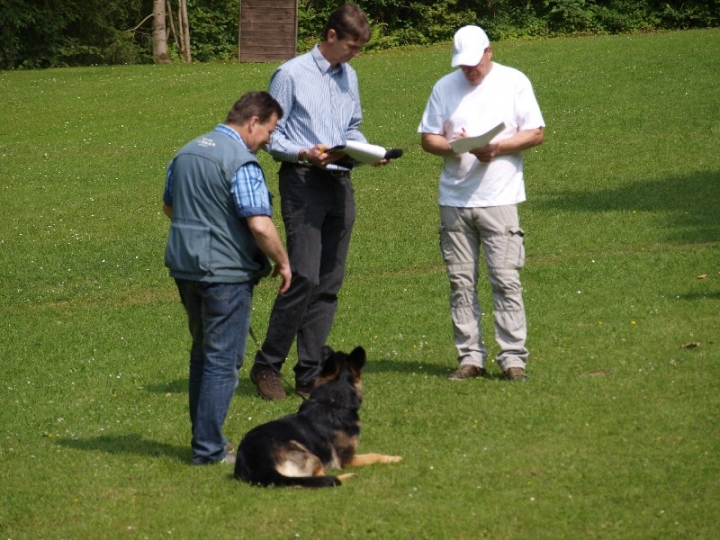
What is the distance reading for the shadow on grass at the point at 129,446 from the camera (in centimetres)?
669

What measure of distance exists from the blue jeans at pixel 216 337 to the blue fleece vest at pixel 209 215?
0.08 metres

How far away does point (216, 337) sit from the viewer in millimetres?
6016

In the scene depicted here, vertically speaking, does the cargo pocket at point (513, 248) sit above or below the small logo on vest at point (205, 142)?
below

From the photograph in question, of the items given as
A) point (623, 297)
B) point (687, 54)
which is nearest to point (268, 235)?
Result: point (623, 297)

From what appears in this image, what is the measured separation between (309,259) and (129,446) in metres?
1.61

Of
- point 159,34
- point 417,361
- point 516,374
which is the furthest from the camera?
point 159,34

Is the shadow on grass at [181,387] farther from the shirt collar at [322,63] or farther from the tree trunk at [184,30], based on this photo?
the tree trunk at [184,30]

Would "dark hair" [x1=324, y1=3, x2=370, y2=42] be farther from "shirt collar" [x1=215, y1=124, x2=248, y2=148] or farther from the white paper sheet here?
"shirt collar" [x1=215, y1=124, x2=248, y2=148]

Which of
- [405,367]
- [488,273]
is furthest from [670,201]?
[488,273]

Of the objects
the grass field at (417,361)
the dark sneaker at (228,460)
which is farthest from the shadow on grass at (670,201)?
the dark sneaker at (228,460)

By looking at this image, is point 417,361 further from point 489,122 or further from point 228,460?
point 228,460

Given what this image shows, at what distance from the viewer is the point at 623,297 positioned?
10.2m

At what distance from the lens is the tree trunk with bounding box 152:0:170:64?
35.9 meters

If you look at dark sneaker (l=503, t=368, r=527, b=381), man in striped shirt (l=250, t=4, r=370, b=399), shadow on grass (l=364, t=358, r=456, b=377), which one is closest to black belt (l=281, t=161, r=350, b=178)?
man in striped shirt (l=250, t=4, r=370, b=399)
